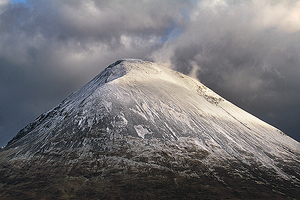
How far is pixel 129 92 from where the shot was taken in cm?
3953

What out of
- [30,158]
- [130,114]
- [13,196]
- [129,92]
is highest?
[129,92]

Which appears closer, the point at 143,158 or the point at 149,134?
the point at 143,158

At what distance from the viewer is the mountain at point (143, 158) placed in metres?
18.2

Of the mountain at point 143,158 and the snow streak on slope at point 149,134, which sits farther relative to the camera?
the snow streak on slope at point 149,134

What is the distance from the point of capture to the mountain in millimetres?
18156

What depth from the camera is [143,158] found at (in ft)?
77.0

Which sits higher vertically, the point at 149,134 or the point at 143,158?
the point at 149,134

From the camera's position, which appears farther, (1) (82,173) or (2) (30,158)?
(2) (30,158)

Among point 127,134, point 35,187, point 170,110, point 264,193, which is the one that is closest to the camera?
point 35,187

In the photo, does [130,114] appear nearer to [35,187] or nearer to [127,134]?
[127,134]

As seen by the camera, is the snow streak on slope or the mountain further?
the snow streak on slope

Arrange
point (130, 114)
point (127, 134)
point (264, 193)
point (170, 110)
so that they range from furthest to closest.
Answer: point (170, 110) → point (130, 114) → point (127, 134) → point (264, 193)

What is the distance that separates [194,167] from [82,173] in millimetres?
15072

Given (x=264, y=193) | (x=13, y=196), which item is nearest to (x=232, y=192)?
(x=264, y=193)
